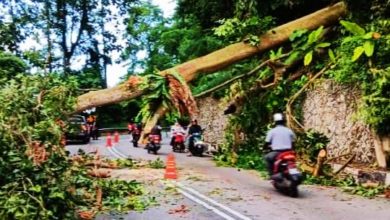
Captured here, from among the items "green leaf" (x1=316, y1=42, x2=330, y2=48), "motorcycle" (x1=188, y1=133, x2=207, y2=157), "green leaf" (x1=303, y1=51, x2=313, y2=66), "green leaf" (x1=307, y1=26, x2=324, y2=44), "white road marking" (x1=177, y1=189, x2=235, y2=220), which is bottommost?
"white road marking" (x1=177, y1=189, x2=235, y2=220)

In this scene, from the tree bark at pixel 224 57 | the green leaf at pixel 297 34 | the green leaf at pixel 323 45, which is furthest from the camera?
the green leaf at pixel 297 34

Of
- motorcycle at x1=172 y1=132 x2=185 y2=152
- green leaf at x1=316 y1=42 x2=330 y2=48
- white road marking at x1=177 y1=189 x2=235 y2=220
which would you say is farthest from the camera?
motorcycle at x1=172 y1=132 x2=185 y2=152

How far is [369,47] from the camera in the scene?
475 inches

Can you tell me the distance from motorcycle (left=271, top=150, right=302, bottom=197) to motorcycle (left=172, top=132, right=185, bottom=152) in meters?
13.8

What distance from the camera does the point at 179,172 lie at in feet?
51.8

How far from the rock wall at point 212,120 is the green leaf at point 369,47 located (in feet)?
35.4

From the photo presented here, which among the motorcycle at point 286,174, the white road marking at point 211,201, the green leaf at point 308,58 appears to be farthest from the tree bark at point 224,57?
the motorcycle at point 286,174

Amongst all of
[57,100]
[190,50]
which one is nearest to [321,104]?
[57,100]

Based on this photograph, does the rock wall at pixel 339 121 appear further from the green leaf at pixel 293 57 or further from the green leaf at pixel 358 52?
the green leaf at pixel 293 57

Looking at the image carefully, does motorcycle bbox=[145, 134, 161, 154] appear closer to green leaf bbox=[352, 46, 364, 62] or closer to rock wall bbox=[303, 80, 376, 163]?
rock wall bbox=[303, 80, 376, 163]

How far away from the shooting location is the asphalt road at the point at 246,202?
9148 millimetres

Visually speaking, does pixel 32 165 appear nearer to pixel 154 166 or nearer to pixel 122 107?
pixel 154 166

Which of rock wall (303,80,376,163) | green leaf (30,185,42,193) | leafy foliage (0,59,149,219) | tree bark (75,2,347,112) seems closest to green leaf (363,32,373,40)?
rock wall (303,80,376,163)

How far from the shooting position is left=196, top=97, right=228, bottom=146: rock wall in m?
23.1
